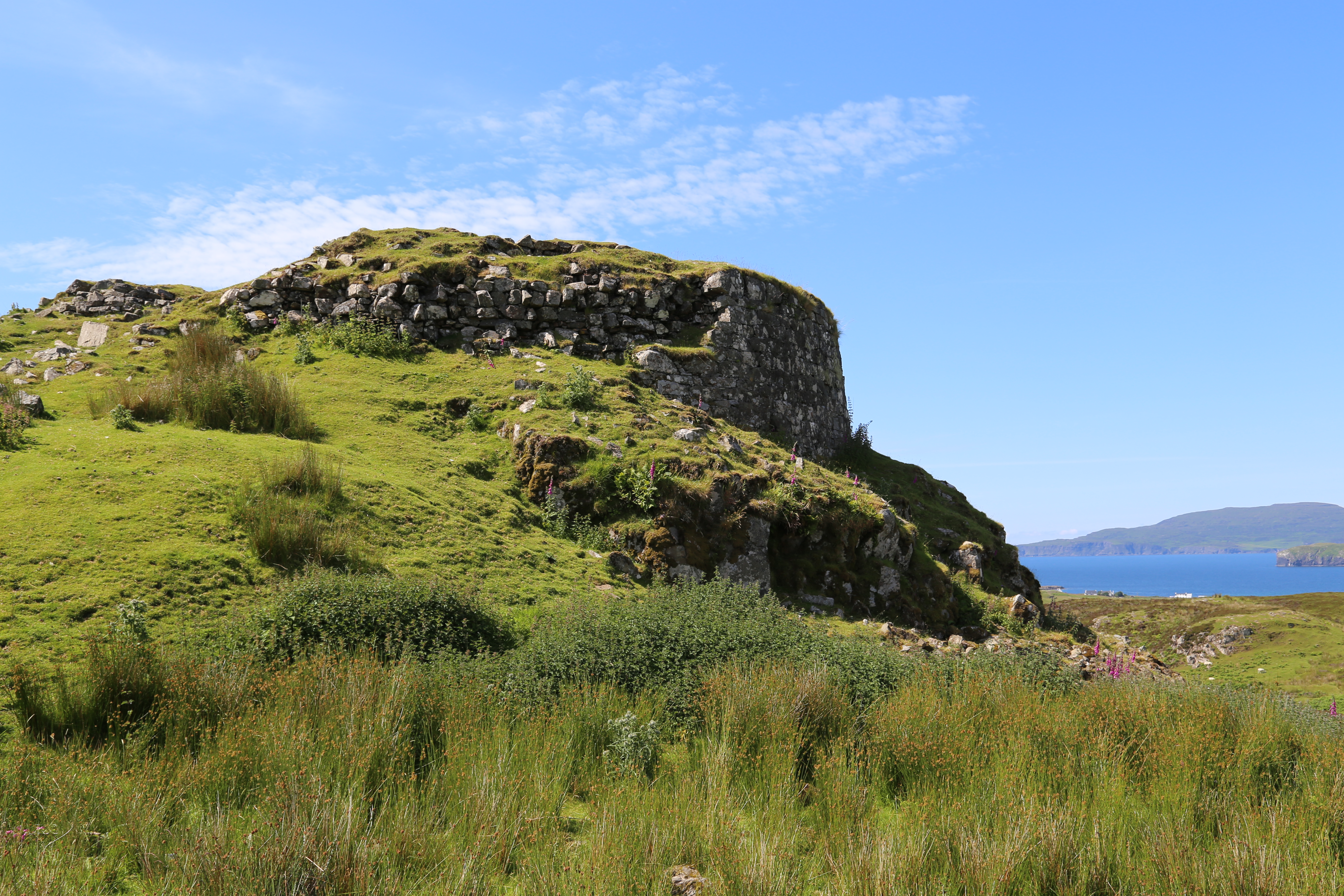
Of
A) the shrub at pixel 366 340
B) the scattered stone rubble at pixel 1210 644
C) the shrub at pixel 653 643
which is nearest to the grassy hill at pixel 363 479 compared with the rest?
the shrub at pixel 366 340

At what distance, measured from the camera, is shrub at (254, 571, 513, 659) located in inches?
308

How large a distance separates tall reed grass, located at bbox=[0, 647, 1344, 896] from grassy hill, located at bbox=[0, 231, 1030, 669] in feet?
8.39

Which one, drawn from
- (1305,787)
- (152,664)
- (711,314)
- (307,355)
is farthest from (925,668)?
(307,355)

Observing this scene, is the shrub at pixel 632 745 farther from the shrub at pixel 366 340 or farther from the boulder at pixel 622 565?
the shrub at pixel 366 340

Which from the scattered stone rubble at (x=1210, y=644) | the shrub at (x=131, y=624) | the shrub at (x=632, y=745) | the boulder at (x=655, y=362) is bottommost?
the scattered stone rubble at (x=1210, y=644)

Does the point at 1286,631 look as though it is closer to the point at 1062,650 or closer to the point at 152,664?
the point at 1062,650

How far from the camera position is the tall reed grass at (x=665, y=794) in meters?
4.48

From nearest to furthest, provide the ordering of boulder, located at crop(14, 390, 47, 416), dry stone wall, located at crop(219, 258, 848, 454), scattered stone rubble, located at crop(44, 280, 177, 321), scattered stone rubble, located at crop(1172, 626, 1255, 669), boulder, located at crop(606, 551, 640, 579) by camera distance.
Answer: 1. boulder, located at crop(14, 390, 47, 416)
2. boulder, located at crop(606, 551, 640, 579)
3. dry stone wall, located at crop(219, 258, 848, 454)
4. scattered stone rubble, located at crop(44, 280, 177, 321)
5. scattered stone rubble, located at crop(1172, 626, 1255, 669)

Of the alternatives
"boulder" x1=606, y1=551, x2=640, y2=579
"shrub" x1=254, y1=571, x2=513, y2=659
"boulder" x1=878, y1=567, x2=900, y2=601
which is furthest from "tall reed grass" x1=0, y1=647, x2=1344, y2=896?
"boulder" x1=878, y1=567, x2=900, y2=601

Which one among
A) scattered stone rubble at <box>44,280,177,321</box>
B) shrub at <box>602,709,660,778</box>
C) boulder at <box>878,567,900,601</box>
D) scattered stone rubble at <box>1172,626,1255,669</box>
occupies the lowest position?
scattered stone rubble at <box>1172,626,1255,669</box>

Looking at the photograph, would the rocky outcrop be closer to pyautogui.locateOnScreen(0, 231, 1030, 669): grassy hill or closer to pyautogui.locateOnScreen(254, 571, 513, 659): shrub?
pyautogui.locateOnScreen(0, 231, 1030, 669): grassy hill

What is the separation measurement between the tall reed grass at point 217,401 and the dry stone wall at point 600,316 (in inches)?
188

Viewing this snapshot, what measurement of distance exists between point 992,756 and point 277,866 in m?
5.73

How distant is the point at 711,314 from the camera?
2100cm
